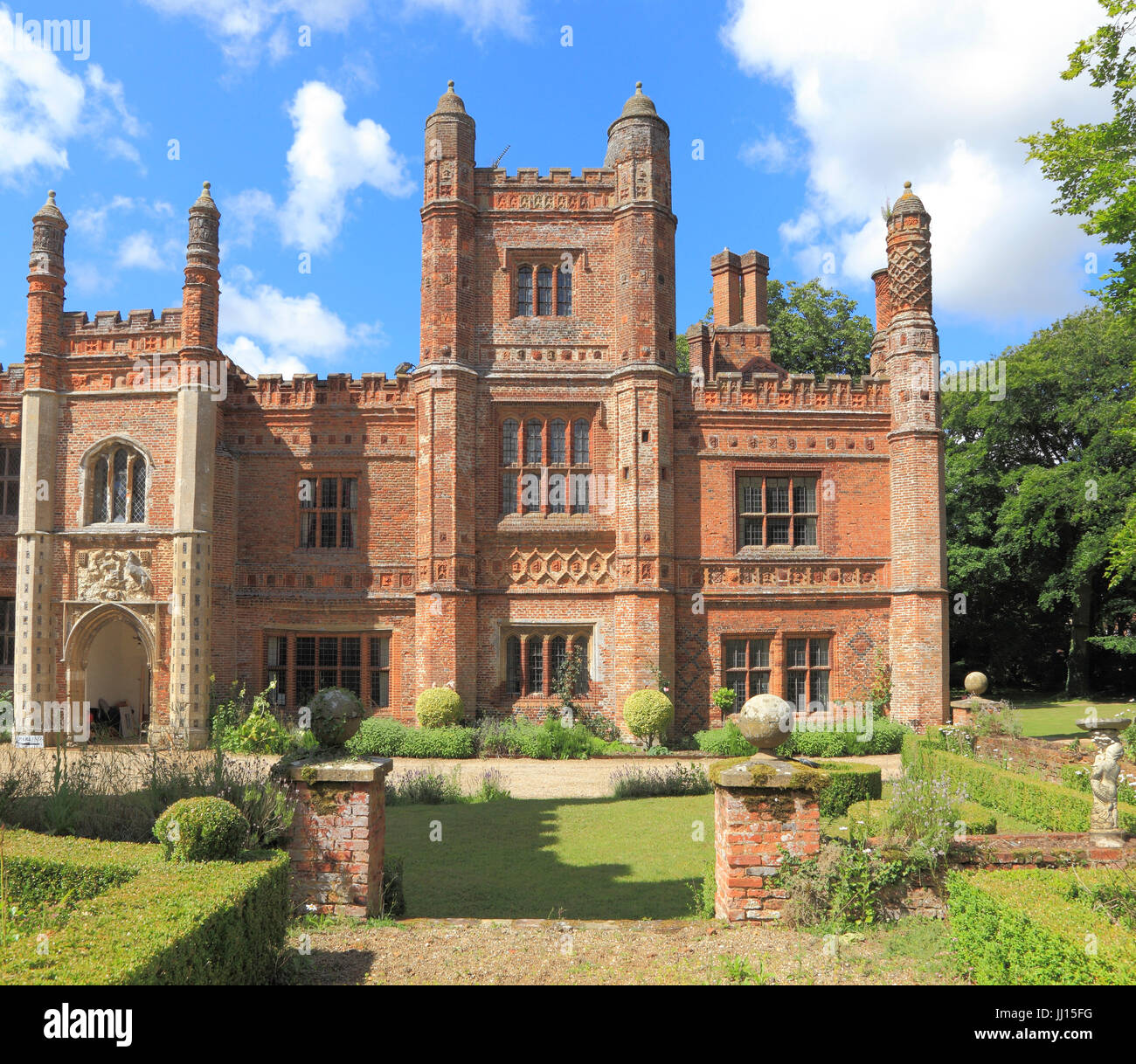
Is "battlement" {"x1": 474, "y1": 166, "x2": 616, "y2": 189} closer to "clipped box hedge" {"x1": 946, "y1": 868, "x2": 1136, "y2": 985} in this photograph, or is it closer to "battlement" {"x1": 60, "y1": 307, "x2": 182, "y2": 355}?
"battlement" {"x1": 60, "y1": 307, "x2": 182, "y2": 355}

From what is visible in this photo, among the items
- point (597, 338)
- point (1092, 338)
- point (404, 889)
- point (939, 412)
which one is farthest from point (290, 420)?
point (1092, 338)

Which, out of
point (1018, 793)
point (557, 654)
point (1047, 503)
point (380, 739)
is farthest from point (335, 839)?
point (1047, 503)

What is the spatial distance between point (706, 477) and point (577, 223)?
7134 millimetres

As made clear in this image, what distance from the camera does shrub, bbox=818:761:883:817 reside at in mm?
→ 12406

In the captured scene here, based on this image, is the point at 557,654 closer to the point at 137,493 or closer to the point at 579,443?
the point at 579,443

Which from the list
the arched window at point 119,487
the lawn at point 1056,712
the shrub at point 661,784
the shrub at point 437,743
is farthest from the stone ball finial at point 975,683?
the arched window at point 119,487

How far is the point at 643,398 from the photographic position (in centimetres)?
1983

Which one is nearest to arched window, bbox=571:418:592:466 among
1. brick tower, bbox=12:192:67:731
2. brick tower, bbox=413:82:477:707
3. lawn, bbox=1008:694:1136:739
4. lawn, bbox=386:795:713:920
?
brick tower, bbox=413:82:477:707

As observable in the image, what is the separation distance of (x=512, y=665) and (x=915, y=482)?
10.8 meters

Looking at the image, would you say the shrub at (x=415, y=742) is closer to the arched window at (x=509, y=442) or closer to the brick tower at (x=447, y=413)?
the brick tower at (x=447, y=413)

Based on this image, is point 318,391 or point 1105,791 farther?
point 318,391

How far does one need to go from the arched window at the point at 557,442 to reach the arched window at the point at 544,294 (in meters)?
2.82

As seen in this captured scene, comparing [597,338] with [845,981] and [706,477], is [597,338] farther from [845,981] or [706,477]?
[845,981]

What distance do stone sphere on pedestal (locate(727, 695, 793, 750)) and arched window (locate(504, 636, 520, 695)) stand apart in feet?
42.9
